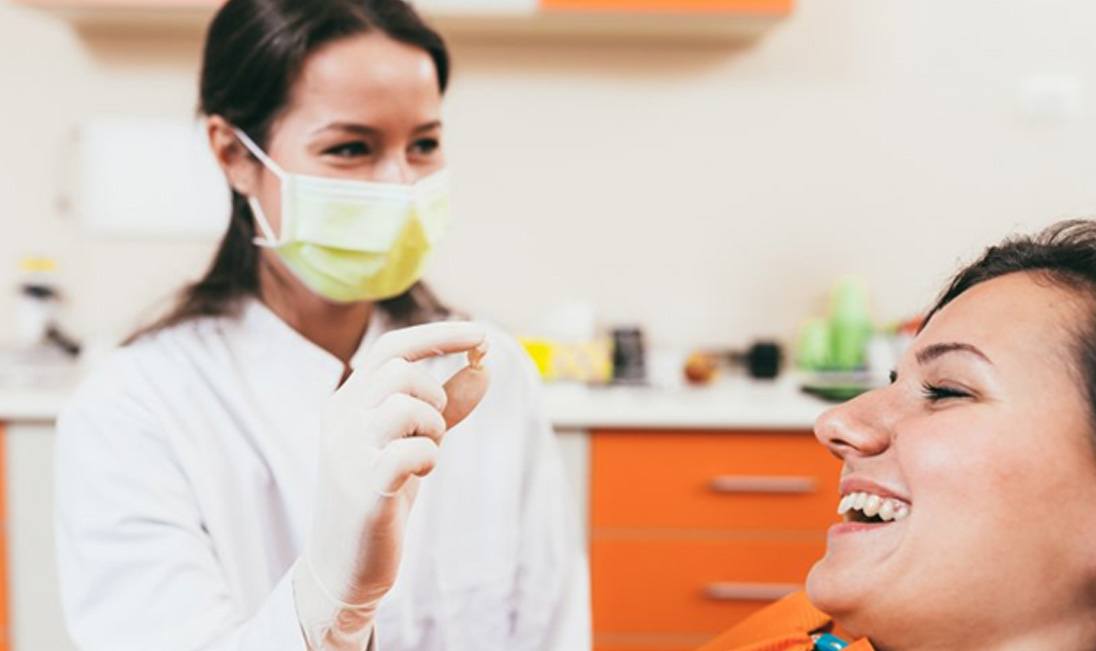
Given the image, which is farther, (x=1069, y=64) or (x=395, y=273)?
(x=1069, y=64)

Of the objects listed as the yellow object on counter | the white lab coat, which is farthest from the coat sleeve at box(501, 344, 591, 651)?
the yellow object on counter

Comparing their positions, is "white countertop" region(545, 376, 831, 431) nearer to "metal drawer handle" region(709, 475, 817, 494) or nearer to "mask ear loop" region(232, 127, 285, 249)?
"metal drawer handle" region(709, 475, 817, 494)

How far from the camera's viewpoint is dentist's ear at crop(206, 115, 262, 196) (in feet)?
4.75

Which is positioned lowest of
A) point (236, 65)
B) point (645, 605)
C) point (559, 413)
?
point (645, 605)

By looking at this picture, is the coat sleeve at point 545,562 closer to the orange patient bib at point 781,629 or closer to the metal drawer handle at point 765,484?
the orange patient bib at point 781,629

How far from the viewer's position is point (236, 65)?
4.52 ft

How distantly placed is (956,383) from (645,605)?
4.71 ft

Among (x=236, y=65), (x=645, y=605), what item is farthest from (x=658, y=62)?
(x=236, y=65)

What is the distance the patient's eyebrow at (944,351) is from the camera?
916 mm

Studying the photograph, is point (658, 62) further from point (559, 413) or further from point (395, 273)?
point (395, 273)

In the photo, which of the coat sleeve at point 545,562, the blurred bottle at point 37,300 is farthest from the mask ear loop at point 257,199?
the blurred bottle at point 37,300

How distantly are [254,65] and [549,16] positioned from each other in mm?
1302

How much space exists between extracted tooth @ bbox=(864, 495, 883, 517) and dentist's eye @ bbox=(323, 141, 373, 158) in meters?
0.79

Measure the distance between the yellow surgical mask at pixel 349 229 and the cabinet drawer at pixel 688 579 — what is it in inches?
39.5
